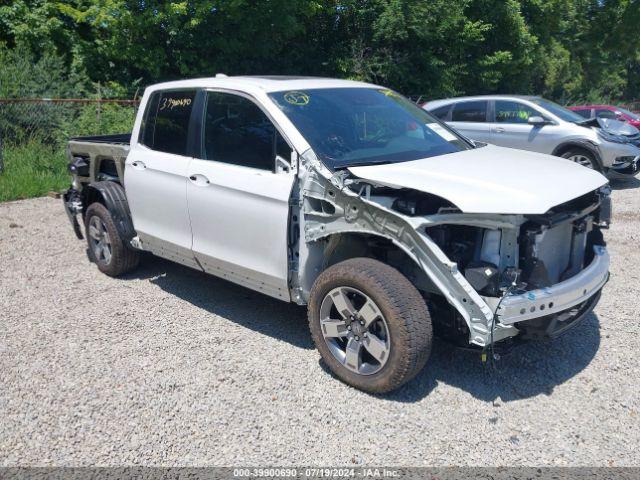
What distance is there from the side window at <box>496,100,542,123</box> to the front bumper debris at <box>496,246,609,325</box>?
7.83 metres

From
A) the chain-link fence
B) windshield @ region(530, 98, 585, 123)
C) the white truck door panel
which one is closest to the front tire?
the white truck door panel

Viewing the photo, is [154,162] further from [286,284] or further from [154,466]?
[154,466]

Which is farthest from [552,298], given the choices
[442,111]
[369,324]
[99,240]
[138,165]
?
[442,111]

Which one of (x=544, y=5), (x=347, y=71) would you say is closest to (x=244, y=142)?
(x=347, y=71)

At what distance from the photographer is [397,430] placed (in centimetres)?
349

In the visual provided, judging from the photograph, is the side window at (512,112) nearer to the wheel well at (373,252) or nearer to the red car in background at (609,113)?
the red car in background at (609,113)

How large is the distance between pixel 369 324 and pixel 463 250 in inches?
29.3

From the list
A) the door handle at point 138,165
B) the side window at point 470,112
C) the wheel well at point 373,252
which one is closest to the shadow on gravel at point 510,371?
the wheel well at point 373,252

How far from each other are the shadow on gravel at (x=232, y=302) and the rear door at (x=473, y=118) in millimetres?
7166

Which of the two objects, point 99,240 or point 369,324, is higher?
point 369,324

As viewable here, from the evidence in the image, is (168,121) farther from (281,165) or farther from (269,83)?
(281,165)

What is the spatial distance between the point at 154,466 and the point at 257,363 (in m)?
1.21

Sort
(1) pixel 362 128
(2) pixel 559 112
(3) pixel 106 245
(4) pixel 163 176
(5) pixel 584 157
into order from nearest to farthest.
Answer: (1) pixel 362 128 → (4) pixel 163 176 → (3) pixel 106 245 → (5) pixel 584 157 → (2) pixel 559 112

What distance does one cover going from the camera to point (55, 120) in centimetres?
1250
